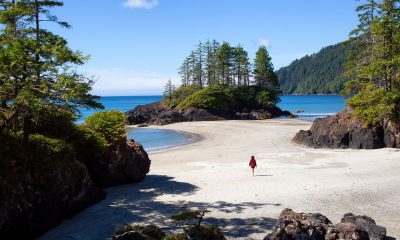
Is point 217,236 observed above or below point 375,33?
below

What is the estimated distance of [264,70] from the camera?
95188mm

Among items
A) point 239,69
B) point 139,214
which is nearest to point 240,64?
point 239,69

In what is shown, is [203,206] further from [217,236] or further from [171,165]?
[171,165]

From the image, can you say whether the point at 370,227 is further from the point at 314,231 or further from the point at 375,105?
the point at 375,105

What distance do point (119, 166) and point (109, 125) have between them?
231 centimetres

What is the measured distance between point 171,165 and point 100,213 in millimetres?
12915

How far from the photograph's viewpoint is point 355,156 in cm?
2647

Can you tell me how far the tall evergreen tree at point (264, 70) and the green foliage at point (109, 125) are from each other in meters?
77.1

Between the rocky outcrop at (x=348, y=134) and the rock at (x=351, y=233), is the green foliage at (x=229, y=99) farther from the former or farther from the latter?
the rock at (x=351, y=233)

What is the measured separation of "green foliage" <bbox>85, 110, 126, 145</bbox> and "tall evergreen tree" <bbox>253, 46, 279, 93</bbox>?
A: 77.1 meters

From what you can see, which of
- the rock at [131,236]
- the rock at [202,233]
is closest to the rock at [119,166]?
the rock at [131,236]

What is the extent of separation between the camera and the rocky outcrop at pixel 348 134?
97.8ft

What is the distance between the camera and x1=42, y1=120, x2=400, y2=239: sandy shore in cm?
1401

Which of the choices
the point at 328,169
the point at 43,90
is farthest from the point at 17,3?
the point at 328,169
